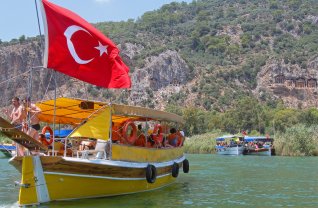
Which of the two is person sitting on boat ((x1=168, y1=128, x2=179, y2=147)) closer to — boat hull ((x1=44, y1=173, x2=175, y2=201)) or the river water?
the river water

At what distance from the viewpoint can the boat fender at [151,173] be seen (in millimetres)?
19266

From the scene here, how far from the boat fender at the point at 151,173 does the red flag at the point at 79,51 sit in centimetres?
391

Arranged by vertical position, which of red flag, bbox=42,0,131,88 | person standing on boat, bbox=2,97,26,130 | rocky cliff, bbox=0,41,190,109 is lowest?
person standing on boat, bbox=2,97,26,130

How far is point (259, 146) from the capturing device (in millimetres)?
68562

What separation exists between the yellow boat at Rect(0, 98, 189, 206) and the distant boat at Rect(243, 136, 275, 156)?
4197 cm

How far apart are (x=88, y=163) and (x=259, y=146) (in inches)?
2151

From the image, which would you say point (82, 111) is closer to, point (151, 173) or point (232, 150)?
point (151, 173)

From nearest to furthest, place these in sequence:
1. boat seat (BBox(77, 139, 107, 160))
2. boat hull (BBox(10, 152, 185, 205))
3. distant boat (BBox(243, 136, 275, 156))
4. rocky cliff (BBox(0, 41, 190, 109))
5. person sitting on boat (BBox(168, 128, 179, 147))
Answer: boat hull (BBox(10, 152, 185, 205)) → boat seat (BBox(77, 139, 107, 160)) → person sitting on boat (BBox(168, 128, 179, 147)) → distant boat (BBox(243, 136, 275, 156)) → rocky cliff (BBox(0, 41, 190, 109))

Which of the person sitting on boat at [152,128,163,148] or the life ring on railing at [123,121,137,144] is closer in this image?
the life ring on railing at [123,121,137,144]

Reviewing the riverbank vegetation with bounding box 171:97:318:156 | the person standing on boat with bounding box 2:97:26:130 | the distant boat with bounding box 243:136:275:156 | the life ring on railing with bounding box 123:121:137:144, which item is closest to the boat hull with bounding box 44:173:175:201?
the life ring on railing with bounding box 123:121:137:144

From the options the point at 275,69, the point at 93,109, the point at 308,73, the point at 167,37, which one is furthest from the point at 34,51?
the point at 93,109

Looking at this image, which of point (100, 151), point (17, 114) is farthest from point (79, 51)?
point (100, 151)

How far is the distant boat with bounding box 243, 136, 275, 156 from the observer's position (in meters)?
61.2

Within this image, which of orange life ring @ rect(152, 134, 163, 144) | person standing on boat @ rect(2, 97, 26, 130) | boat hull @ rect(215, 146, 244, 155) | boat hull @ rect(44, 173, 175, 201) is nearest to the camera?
boat hull @ rect(44, 173, 175, 201)
